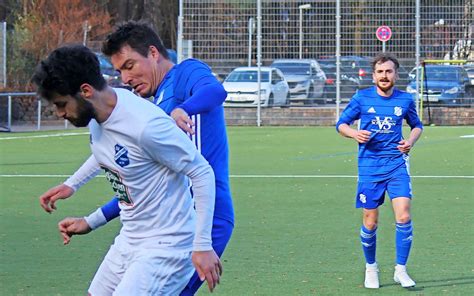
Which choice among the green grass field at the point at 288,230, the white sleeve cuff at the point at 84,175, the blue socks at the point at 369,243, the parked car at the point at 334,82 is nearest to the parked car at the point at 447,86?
the parked car at the point at 334,82

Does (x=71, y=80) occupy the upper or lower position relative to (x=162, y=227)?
upper

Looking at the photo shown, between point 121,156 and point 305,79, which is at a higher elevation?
point 305,79

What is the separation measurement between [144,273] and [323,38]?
29173 mm

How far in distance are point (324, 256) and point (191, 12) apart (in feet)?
81.9

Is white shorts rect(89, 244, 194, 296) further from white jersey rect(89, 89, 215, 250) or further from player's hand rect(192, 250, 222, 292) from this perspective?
player's hand rect(192, 250, 222, 292)

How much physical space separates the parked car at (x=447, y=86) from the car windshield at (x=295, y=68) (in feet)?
10.0

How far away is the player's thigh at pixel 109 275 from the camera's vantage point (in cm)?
505

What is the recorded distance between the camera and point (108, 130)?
4.87 m

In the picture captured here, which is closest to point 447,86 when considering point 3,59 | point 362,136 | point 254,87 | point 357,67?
point 357,67

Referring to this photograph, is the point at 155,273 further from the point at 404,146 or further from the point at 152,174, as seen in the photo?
the point at 404,146

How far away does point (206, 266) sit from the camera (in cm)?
476

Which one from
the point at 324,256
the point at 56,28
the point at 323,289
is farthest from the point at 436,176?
the point at 56,28

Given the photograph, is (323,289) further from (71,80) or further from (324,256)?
(71,80)

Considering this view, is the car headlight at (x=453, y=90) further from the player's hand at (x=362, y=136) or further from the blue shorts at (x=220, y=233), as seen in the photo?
the blue shorts at (x=220, y=233)
